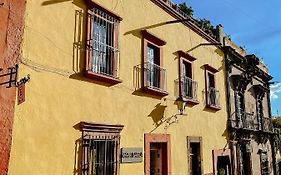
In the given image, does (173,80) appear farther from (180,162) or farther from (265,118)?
(265,118)

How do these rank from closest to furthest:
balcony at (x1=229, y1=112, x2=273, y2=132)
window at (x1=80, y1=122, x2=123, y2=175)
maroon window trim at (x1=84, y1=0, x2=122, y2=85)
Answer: window at (x1=80, y1=122, x2=123, y2=175) < maroon window trim at (x1=84, y1=0, x2=122, y2=85) < balcony at (x1=229, y1=112, x2=273, y2=132)

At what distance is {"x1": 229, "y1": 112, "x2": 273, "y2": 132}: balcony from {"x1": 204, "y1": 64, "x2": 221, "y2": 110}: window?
1898 mm

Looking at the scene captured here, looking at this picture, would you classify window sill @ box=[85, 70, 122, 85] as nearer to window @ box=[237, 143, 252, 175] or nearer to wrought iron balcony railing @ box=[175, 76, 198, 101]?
wrought iron balcony railing @ box=[175, 76, 198, 101]

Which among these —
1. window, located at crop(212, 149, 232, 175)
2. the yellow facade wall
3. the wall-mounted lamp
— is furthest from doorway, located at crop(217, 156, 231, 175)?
the wall-mounted lamp

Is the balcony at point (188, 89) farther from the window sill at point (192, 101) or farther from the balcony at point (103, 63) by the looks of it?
the balcony at point (103, 63)

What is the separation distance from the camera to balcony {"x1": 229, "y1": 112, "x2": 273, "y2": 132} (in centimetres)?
1636

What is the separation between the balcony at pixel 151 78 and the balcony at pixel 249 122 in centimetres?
661

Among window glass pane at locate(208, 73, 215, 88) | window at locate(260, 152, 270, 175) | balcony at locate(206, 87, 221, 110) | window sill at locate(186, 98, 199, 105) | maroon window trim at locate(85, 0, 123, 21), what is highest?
maroon window trim at locate(85, 0, 123, 21)

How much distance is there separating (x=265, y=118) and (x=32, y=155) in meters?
18.0

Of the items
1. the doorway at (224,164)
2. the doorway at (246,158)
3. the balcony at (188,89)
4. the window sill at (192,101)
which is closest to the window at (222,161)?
the doorway at (224,164)

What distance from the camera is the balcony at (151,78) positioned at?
957 centimetres

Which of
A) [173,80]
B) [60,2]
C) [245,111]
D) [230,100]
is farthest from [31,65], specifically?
[245,111]

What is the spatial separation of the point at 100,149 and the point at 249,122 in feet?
40.6

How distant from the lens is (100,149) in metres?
7.92
